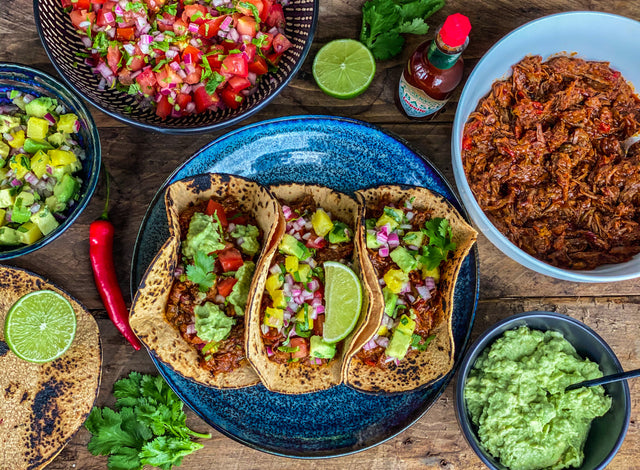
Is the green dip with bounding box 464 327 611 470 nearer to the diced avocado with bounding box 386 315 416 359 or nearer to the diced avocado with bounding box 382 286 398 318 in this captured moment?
the diced avocado with bounding box 386 315 416 359

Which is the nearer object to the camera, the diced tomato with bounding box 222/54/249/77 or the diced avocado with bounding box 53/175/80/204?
the diced tomato with bounding box 222/54/249/77

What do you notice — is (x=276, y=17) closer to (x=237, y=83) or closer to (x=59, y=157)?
Answer: (x=237, y=83)

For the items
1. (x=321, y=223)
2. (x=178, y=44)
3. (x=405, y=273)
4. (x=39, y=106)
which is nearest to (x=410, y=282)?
(x=405, y=273)

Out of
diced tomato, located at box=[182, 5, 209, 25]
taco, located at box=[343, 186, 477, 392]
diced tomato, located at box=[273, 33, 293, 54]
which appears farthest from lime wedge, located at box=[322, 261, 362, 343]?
diced tomato, located at box=[182, 5, 209, 25]

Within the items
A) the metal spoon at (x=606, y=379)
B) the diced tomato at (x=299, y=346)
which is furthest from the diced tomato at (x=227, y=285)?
the metal spoon at (x=606, y=379)

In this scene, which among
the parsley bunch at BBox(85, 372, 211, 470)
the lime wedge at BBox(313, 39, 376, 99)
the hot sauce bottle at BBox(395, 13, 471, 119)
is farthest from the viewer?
the parsley bunch at BBox(85, 372, 211, 470)
